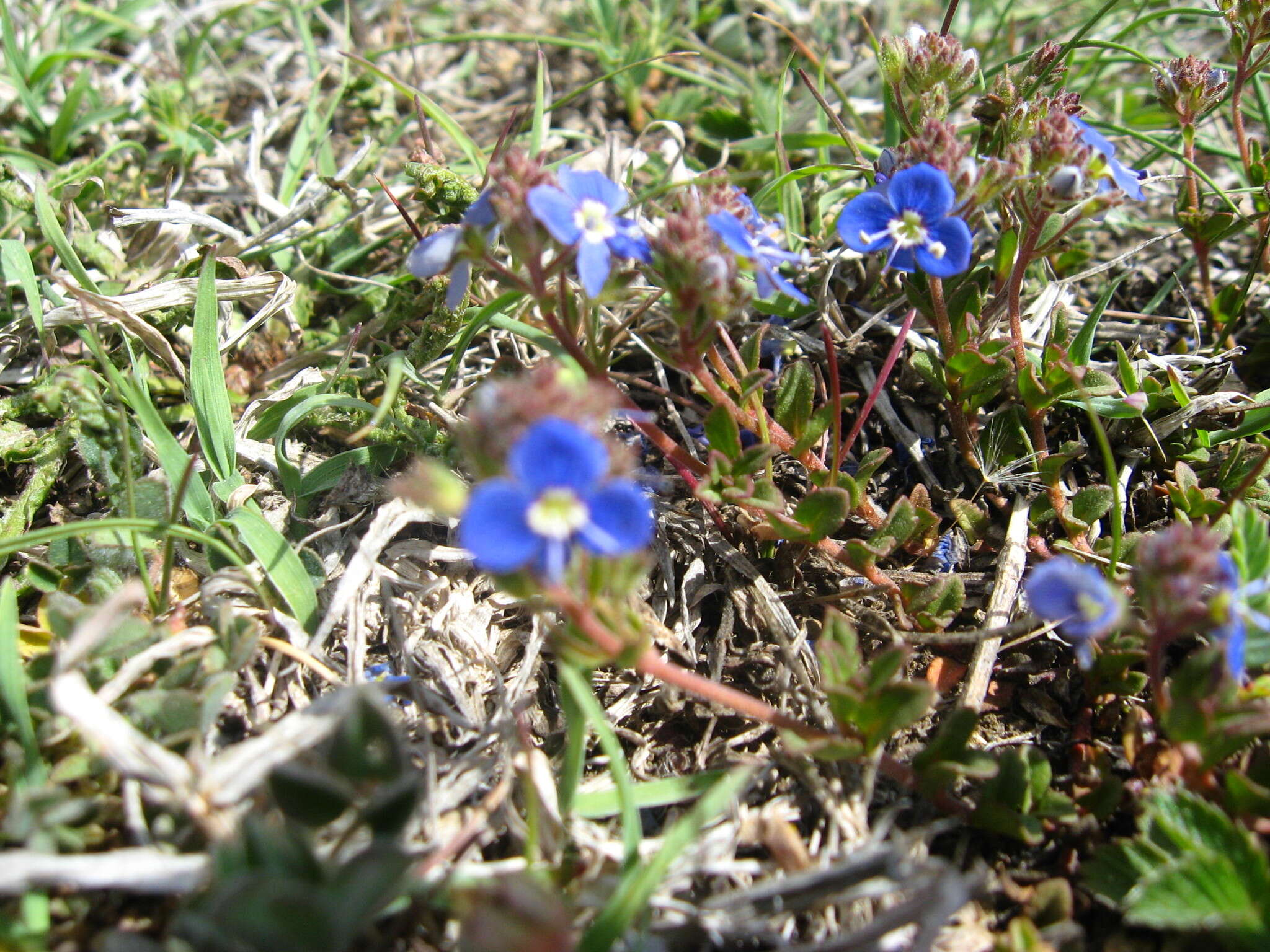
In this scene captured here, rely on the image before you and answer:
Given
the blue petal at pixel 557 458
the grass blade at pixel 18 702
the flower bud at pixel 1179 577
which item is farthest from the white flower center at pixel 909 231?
the grass blade at pixel 18 702

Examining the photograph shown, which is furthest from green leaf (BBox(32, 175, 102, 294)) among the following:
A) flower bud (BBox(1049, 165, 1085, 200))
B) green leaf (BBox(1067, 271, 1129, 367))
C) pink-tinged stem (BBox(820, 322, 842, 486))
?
green leaf (BBox(1067, 271, 1129, 367))

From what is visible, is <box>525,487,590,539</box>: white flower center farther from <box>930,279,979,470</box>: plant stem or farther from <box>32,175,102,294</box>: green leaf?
<box>32,175,102,294</box>: green leaf

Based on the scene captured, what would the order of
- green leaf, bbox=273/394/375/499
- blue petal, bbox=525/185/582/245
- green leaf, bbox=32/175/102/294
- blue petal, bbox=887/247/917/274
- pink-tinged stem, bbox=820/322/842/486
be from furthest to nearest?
green leaf, bbox=32/175/102/294
green leaf, bbox=273/394/375/499
pink-tinged stem, bbox=820/322/842/486
blue petal, bbox=887/247/917/274
blue petal, bbox=525/185/582/245

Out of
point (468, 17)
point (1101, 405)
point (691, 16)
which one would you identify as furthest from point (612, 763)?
point (468, 17)

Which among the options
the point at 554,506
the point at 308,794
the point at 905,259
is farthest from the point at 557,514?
the point at 905,259

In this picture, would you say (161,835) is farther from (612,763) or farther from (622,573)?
(622,573)

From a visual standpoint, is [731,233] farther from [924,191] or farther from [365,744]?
[365,744]
